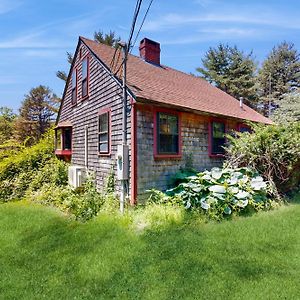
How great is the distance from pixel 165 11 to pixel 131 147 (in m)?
3.41

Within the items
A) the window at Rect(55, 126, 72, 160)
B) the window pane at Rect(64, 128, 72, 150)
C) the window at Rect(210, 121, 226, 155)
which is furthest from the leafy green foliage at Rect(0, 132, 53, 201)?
the window at Rect(210, 121, 226, 155)

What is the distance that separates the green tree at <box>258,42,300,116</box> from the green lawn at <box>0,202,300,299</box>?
1097 inches

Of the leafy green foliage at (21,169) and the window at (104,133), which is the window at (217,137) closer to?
the window at (104,133)

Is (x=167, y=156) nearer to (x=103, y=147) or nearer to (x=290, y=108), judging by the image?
(x=103, y=147)

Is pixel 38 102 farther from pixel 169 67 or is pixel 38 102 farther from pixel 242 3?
pixel 242 3

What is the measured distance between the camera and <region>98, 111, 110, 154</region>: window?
8695 mm

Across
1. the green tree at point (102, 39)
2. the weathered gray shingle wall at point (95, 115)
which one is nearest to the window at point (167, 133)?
the weathered gray shingle wall at point (95, 115)

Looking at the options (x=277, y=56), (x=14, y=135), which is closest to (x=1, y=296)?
(x=14, y=135)

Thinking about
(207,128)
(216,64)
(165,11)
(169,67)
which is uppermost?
(216,64)

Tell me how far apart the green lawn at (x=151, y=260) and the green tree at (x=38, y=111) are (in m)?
20.1

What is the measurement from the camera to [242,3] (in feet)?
17.7

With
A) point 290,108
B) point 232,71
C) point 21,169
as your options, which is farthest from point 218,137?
point 232,71

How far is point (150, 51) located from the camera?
12.8m

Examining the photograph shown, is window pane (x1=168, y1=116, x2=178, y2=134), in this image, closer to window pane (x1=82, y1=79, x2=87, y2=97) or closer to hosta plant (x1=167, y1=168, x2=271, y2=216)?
hosta plant (x1=167, y1=168, x2=271, y2=216)
